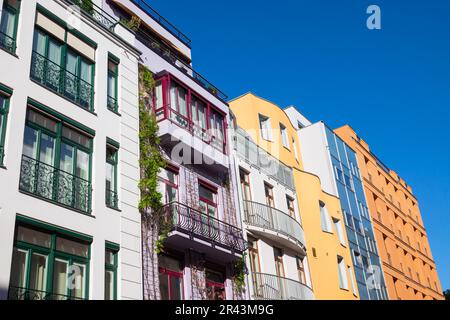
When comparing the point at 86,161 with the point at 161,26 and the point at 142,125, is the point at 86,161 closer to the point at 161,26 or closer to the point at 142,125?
the point at 142,125

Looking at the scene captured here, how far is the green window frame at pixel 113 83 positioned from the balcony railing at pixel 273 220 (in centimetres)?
789

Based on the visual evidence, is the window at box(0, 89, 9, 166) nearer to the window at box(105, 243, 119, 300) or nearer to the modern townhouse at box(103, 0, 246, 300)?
the window at box(105, 243, 119, 300)

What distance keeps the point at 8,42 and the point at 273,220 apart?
13.8 m

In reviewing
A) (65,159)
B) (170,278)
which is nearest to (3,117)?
(65,159)

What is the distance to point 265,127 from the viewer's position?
30203 millimetres

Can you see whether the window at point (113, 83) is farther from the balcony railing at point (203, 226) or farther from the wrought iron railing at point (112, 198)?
the balcony railing at point (203, 226)

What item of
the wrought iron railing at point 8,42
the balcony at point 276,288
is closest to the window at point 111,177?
the wrought iron railing at point 8,42

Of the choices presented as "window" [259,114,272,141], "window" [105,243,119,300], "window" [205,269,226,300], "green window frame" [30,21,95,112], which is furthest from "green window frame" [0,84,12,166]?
"window" [259,114,272,141]

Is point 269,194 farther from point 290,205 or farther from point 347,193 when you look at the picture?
point 347,193

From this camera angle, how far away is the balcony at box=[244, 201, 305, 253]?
23.8 metres

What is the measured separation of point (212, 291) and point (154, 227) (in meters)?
3.67
